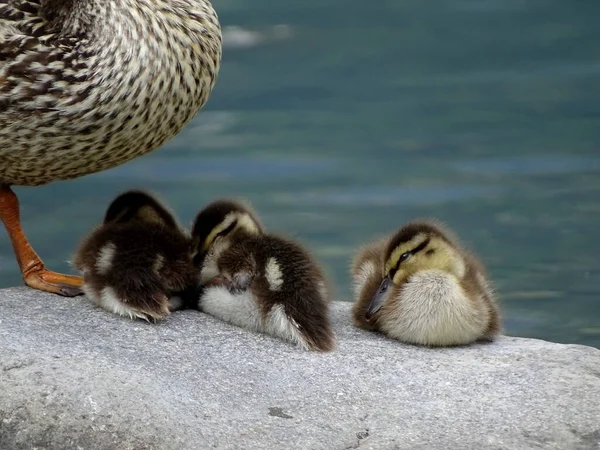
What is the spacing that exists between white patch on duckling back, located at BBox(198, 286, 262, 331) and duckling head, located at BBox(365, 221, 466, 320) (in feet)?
1.19

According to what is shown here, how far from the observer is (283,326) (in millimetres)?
4172

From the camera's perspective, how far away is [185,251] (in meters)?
4.38

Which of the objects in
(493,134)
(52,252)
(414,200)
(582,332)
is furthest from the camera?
(493,134)

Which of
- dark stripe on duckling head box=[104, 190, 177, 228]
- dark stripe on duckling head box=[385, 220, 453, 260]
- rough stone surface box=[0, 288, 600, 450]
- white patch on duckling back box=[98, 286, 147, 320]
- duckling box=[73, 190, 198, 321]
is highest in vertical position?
dark stripe on duckling head box=[385, 220, 453, 260]

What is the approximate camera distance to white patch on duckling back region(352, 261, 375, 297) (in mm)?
4570

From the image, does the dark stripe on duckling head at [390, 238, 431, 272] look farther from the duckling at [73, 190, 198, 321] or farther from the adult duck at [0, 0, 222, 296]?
the adult duck at [0, 0, 222, 296]

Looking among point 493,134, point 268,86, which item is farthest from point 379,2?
point 493,134

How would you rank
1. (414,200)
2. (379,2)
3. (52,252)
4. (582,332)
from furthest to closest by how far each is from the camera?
(379,2) → (414,200) → (52,252) → (582,332)

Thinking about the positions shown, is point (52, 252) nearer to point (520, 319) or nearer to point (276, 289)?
point (520, 319)

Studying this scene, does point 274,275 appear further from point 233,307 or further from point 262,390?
point 262,390

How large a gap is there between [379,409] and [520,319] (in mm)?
2409

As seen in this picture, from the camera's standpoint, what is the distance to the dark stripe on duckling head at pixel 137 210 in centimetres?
465

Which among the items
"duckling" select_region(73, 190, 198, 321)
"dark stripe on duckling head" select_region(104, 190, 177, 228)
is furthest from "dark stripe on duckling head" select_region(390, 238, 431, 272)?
"dark stripe on duckling head" select_region(104, 190, 177, 228)

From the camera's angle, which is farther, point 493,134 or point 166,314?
point 493,134
